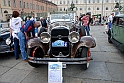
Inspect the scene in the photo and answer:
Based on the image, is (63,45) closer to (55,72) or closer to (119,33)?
(55,72)

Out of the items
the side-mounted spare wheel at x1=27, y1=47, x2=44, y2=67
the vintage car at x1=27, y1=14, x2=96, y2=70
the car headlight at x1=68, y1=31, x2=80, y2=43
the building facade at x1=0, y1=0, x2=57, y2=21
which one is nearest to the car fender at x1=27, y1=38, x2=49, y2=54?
the vintage car at x1=27, y1=14, x2=96, y2=70

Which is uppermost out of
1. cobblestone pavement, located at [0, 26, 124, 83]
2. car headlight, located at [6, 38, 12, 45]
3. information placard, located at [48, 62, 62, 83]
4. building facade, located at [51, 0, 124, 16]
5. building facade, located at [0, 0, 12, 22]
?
building facade, located at [51, 0, 124, 16]

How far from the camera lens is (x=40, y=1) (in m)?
57.7

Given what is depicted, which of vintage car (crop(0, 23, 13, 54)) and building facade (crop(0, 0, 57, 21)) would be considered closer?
vintage car (crop(0, 23, 13, 54))

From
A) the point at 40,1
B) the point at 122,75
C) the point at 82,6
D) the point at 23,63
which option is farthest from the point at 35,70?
the point at 82,6

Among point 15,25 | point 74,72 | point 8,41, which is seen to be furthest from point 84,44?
point 8,41

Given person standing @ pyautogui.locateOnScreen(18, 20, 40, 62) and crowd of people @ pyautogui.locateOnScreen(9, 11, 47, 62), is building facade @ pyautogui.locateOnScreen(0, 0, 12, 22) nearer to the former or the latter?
crowd of people @ pyautogui.locateOnScreen(9, 11, 47, 62)

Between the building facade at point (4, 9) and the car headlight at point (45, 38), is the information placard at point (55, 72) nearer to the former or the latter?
the car headlight at point (45, 38)

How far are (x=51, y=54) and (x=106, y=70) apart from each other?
180 cm

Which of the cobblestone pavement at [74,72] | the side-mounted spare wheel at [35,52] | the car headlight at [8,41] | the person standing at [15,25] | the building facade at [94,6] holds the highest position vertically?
the building facade at [94,6]

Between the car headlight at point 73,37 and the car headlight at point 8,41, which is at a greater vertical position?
the car headlight at point 73,37

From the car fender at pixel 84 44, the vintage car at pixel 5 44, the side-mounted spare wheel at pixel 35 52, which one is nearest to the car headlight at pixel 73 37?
the car fender at pixel 84 44

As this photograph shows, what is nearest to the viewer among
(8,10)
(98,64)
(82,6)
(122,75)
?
(122,75)

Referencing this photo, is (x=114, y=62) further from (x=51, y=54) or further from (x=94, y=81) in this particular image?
(x=51, y=54)
